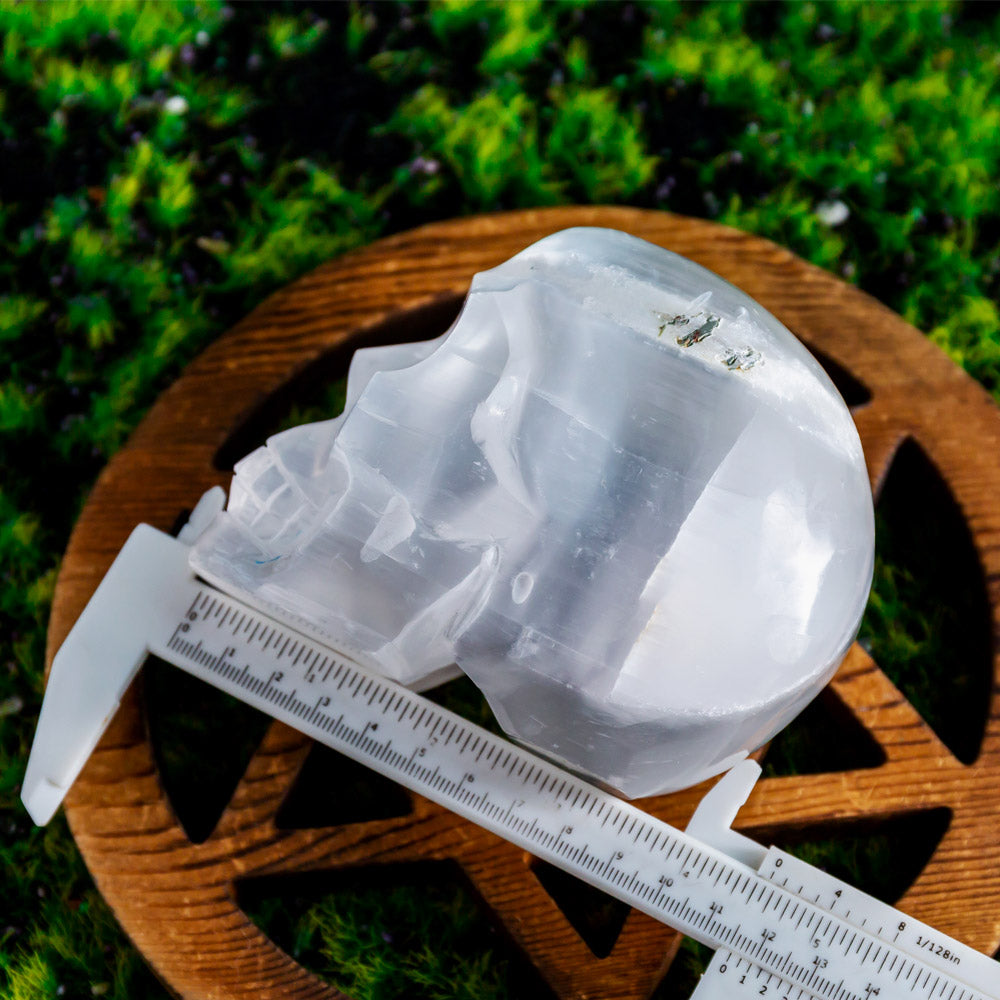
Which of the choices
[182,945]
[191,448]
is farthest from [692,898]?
[191,448]

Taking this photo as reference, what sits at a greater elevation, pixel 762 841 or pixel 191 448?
pixel 191 448

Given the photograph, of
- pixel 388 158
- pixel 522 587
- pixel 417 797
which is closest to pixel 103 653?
pixel 417 797

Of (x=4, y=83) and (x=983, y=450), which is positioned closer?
(x=983, y=450)

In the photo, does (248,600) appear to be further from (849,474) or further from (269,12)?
(269,12)

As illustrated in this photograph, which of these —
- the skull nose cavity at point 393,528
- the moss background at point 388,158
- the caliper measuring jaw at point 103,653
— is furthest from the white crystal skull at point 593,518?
the moss background at point 388,158

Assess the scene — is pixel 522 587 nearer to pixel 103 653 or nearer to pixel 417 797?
pixel 417 797

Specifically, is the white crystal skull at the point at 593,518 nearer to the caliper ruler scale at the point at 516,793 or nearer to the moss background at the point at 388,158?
the caliper ruler scale at the point at 516,793

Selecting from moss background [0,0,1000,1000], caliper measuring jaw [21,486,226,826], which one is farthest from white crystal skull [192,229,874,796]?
moss background [0,0,1000,1000]

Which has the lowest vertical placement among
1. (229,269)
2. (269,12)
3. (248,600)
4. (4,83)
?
(248,600)
